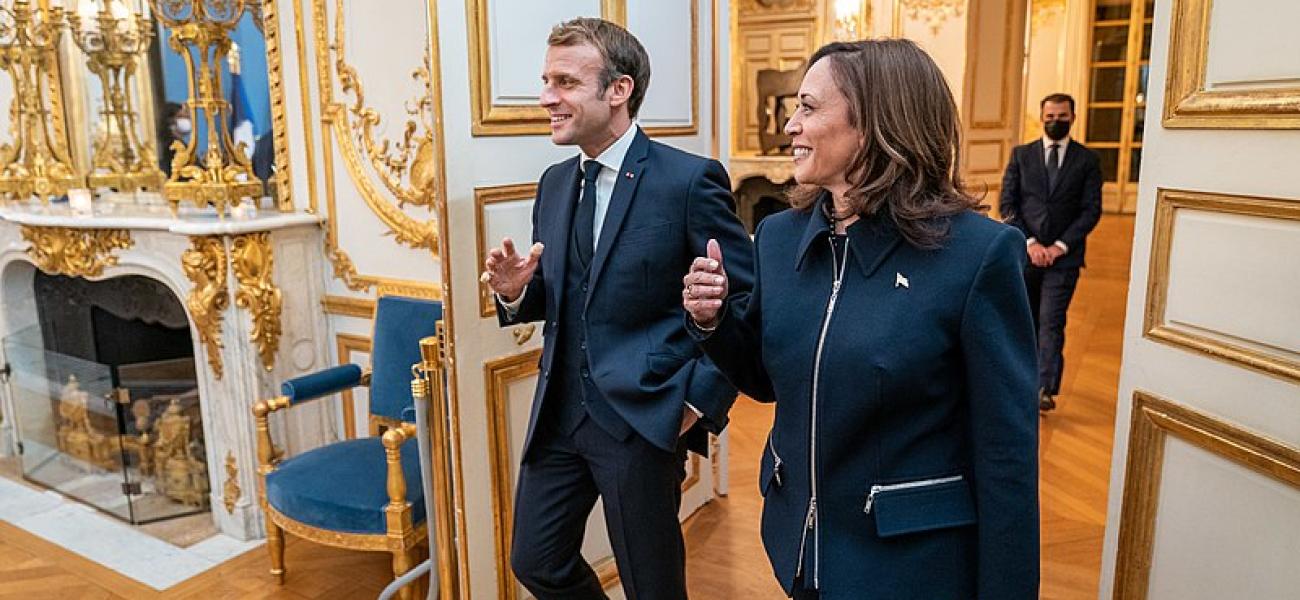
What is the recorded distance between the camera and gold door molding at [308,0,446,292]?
3.22 m

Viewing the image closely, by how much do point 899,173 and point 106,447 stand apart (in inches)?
154

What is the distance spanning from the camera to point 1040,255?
4.52m

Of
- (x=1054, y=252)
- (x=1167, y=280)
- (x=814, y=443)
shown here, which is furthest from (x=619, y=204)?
(x=1054, y=252)

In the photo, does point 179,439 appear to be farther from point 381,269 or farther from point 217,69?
point 217,69

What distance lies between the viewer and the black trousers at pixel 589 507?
2.01m

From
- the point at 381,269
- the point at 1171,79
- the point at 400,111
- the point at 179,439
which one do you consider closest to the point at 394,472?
the point at 381,269

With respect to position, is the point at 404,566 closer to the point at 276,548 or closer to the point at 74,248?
the point at 276,548

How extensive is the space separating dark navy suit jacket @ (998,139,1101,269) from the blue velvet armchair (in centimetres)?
297

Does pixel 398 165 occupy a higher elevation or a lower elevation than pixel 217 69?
lower

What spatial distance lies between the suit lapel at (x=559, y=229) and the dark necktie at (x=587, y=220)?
19mm

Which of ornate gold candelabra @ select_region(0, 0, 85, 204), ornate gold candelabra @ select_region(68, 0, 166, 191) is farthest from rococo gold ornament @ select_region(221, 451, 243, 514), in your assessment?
ornate gold candelabra @ select_region(0, 0, 85, 204)

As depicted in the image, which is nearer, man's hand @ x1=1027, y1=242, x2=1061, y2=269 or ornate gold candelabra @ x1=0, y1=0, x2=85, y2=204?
ornate gold candelabra @ x1=0, y1=0, x2=85, y2=204

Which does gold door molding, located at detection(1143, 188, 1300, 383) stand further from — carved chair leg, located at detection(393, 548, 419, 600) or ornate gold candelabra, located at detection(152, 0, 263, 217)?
ornate gold candelabra, located at detection(152, 0, 263, 217)

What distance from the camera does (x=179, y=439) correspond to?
384 centimetres
